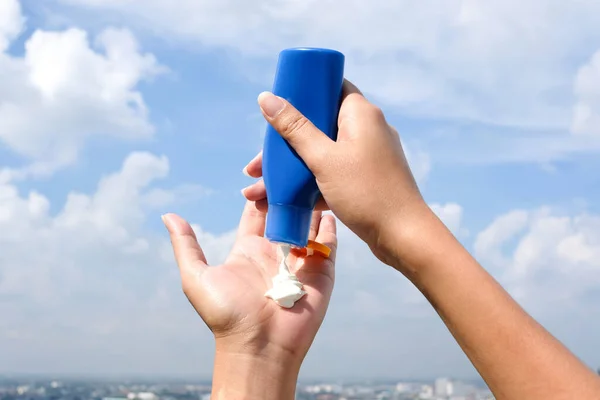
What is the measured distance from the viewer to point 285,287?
252cm

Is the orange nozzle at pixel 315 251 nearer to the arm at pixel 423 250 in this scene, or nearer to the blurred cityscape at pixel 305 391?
the arm at pixel 423 250

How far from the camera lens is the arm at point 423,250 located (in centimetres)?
Answer: 162

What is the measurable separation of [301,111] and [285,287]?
62 centimetres

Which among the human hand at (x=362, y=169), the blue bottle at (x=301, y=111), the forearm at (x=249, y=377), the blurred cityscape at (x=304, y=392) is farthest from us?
the blurred cityscape at (x=304, y=392)

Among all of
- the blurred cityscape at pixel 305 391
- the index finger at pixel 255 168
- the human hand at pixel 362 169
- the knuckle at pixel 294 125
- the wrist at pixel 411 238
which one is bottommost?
the wrist at pixel 411 238

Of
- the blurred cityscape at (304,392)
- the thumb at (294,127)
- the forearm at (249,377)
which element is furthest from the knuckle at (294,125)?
the blurred cityscape at (304,392)

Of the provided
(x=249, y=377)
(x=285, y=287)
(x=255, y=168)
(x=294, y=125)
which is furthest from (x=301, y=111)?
(x=249, y=377)

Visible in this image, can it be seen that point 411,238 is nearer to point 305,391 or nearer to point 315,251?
point 315,251

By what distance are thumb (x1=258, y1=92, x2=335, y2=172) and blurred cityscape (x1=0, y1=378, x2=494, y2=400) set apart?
39.9 m

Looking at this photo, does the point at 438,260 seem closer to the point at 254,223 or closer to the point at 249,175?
the point at 249,175

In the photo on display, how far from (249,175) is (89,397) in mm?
46650

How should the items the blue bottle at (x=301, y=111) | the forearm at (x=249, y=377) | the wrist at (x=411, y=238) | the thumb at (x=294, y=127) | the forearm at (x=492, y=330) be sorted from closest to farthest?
the forearm at (x=492, y=330)
the wrist at (x=411, y=238)
the thumb at (x=294, y=127)
the blue bottle at (x=301, y=111)
the forearm at (x=249, y=377)

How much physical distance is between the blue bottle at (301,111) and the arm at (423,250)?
9cm

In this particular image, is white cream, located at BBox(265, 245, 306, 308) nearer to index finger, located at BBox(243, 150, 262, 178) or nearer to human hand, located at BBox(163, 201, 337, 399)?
human hand, located at BBox(163, 201, 337, 399)
